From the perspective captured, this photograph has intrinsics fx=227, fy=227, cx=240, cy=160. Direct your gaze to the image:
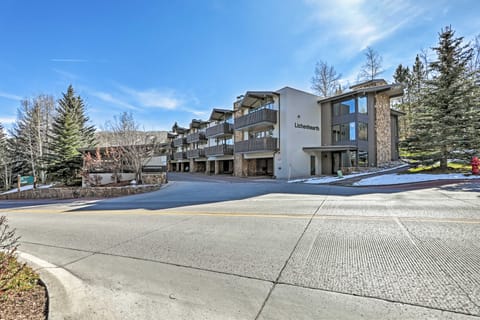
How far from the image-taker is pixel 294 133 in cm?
2414

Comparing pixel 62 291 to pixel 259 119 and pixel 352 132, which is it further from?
pixel 352 132

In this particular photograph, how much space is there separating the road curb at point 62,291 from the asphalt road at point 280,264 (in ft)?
0.36

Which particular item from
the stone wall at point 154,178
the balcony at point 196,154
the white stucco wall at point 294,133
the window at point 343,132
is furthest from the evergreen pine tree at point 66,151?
the window at point 343,132

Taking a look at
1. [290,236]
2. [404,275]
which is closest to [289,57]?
[290,236]

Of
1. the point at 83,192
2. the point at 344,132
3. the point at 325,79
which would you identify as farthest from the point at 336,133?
the point at 83,192

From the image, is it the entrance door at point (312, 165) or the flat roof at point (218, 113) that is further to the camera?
the flat roof at point (218, 113)

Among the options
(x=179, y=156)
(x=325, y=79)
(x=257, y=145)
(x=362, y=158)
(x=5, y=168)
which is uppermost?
(x=325, y=79)

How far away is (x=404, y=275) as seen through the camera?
3379 mm

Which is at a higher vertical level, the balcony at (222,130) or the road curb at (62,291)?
the balcony at (222,130)

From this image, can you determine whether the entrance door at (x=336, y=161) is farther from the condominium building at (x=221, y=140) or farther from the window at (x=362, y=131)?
the condominium building at (x=221, y=140)

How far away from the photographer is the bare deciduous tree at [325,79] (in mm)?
38094

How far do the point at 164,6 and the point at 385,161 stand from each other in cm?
2609

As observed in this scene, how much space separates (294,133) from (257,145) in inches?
166

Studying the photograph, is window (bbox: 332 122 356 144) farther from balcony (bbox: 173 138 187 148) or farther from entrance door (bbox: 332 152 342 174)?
balcony (bbox: 173 138 187 148)
